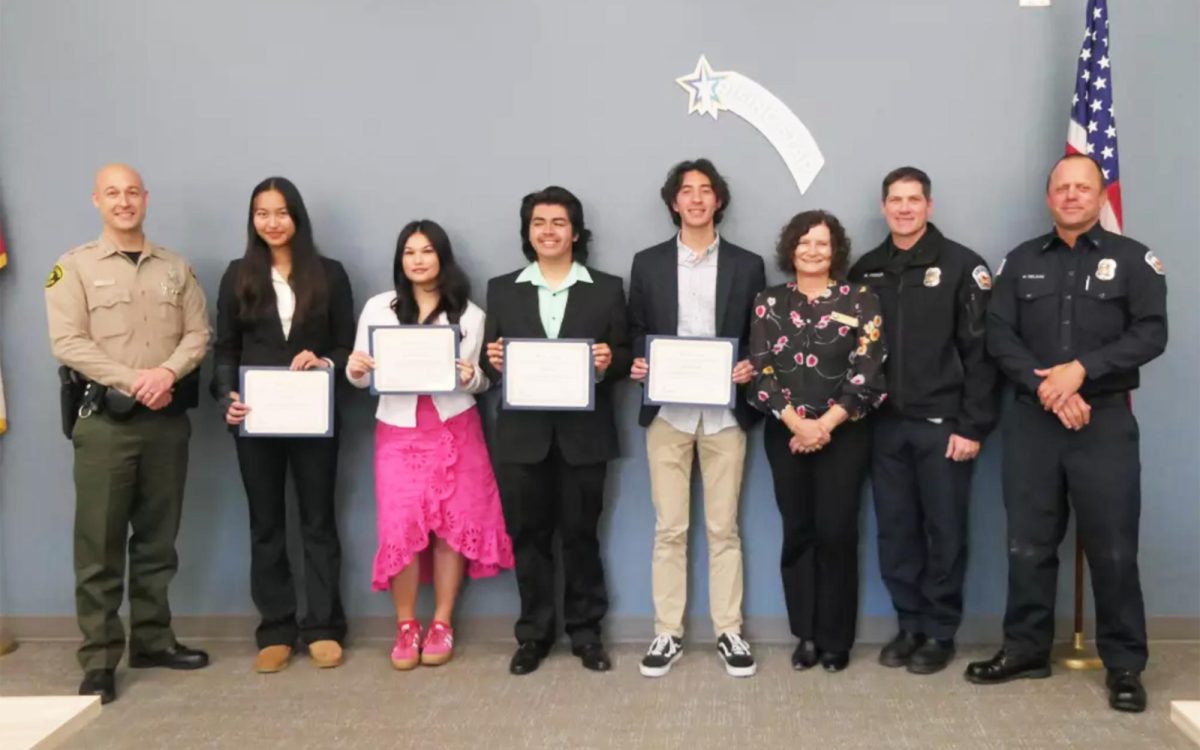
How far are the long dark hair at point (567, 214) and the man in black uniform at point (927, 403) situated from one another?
1041 millimetres

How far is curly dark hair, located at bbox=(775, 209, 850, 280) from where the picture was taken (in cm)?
327

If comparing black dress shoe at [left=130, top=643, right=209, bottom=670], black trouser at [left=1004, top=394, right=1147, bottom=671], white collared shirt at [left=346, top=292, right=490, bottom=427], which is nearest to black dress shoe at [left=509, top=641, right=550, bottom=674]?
white collared shirt at [left=346, top=292, right=490, bottom=427]

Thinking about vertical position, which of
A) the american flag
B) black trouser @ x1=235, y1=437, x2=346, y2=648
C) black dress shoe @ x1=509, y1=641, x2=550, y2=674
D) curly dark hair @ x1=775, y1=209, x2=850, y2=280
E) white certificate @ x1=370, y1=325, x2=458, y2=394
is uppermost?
the american flag

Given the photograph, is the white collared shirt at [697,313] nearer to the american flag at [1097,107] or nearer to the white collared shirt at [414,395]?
the white collared shirt at [414,395]

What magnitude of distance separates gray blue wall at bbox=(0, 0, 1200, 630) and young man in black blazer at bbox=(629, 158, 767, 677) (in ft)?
0.69

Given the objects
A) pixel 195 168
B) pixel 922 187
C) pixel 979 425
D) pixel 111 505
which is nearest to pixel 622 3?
pixel 922 187

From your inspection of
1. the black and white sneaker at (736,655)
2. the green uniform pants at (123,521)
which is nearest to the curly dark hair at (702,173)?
the black and white sneaker at (736,655)

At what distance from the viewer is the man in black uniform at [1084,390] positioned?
3.00m

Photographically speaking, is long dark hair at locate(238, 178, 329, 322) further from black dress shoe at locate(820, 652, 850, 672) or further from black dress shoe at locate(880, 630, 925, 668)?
black dress shoe at locate(880, 630, 925, 668)

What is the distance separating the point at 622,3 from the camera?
356 cm

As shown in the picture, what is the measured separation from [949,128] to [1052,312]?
868 mm

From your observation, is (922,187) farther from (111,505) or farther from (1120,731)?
(111,505)

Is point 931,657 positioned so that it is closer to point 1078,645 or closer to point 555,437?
point 1078,645

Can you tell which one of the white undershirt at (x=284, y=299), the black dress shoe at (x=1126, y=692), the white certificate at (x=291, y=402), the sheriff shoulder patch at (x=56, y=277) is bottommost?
the black dress shoe at (x=1126, y=692)
